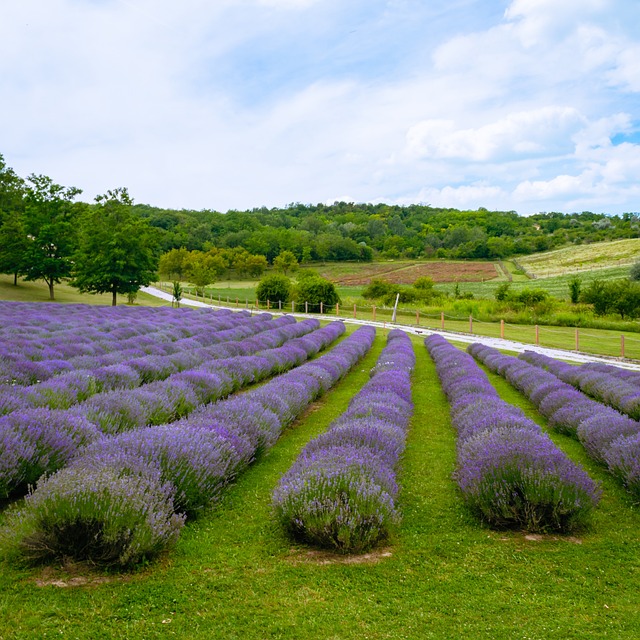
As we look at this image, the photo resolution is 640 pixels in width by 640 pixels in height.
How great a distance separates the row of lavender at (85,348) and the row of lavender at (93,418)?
212cm

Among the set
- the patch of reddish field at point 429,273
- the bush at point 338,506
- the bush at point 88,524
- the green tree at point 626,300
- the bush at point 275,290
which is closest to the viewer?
the bush at point 88,524

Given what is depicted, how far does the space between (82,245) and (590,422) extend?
39.9 metres

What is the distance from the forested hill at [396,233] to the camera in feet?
311

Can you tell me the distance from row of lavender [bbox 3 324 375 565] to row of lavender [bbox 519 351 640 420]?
5549mm

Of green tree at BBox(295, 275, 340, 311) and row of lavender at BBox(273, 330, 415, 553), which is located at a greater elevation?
green tree at BBox(295, 275, 340, 311)

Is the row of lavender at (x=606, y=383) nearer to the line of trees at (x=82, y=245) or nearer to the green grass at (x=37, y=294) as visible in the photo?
the line of trees at (x=82, y=245)

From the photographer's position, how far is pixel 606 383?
9461 millimetres

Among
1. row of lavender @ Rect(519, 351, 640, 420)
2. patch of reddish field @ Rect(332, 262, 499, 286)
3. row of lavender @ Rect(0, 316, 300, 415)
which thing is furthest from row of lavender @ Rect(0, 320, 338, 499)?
patch of reddish field @ Rect(332, 262, 499, 286)

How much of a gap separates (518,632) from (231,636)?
1430 mm

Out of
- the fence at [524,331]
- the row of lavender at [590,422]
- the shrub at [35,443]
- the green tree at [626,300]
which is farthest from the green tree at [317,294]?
the shrub at [35,443]

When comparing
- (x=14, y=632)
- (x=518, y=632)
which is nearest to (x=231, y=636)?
(x=14, y=632)

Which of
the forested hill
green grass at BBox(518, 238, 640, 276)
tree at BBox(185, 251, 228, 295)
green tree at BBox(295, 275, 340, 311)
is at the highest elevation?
the forested hill

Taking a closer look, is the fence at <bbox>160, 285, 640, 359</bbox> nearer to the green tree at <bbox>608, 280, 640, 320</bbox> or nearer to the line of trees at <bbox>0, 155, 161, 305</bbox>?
the green tree at <bbox>608, 280, 640, 320</bbox>

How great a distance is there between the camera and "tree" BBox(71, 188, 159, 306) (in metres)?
37.8
